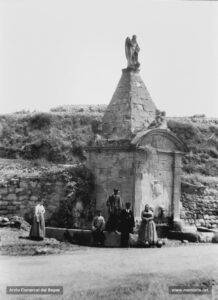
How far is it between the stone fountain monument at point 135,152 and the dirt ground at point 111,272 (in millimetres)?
3032

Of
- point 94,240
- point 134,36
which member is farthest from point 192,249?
point 134,36

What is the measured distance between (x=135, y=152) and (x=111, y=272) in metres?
5.30

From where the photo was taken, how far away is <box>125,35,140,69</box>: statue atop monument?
1441 centimetres

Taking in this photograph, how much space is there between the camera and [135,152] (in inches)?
522

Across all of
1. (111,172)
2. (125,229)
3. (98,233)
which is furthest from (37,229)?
(111,172)

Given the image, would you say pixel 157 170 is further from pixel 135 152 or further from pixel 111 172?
pixel 111 172

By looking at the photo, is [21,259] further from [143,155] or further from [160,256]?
[143,155]

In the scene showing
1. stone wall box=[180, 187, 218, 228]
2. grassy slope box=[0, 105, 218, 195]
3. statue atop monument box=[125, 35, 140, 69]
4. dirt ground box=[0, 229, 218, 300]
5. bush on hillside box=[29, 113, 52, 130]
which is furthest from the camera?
bush on hillside box=[29, 113, 52, 130]

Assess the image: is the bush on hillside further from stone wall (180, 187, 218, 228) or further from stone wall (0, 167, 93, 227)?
stone wall (0, 167, 93, 227)

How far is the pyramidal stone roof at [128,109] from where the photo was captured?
13688mm

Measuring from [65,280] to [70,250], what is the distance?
9.54 ft

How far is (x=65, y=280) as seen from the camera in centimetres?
773

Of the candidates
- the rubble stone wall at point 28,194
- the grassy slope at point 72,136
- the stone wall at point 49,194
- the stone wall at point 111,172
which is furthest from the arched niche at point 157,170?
the grassy slope at point 72,136

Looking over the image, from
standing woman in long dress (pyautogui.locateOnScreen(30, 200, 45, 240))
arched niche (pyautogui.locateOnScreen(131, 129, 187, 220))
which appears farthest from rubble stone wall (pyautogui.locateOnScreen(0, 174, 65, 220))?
arched niche (pyautogui.locateOnScreen(131, 129, 187, 220))
